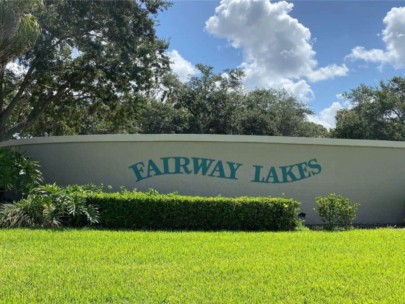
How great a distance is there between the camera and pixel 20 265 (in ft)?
19.0

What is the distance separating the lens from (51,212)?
9.41 meters

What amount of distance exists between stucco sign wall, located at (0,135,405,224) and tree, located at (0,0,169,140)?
5.88 m

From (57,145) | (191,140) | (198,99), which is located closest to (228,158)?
(191,140)

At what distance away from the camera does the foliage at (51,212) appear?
30.7 ft

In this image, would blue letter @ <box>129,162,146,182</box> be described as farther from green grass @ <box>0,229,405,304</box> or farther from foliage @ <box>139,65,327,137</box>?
foliage @ <box>139,65,327,137</box>

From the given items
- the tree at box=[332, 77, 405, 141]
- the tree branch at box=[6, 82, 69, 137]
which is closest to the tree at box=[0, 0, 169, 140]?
the tree branch at box=[6, 82, 69, 137]

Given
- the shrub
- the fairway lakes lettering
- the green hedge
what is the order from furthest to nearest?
the fairway lakes lettering → the shrub → the green hedge

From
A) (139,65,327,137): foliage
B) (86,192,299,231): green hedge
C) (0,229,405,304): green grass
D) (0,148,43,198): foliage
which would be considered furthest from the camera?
(139,65,327,137): foliage

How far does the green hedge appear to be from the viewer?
982 centimetres

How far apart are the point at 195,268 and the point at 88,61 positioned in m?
16.3

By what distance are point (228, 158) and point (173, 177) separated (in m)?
1.66

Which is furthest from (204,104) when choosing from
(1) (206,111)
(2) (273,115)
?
(2) (273,115)

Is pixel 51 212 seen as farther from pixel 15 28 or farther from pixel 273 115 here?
pixel 273 115

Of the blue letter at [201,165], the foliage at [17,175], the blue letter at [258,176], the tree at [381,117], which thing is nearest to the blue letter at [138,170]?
the blue letter at [201,165]
